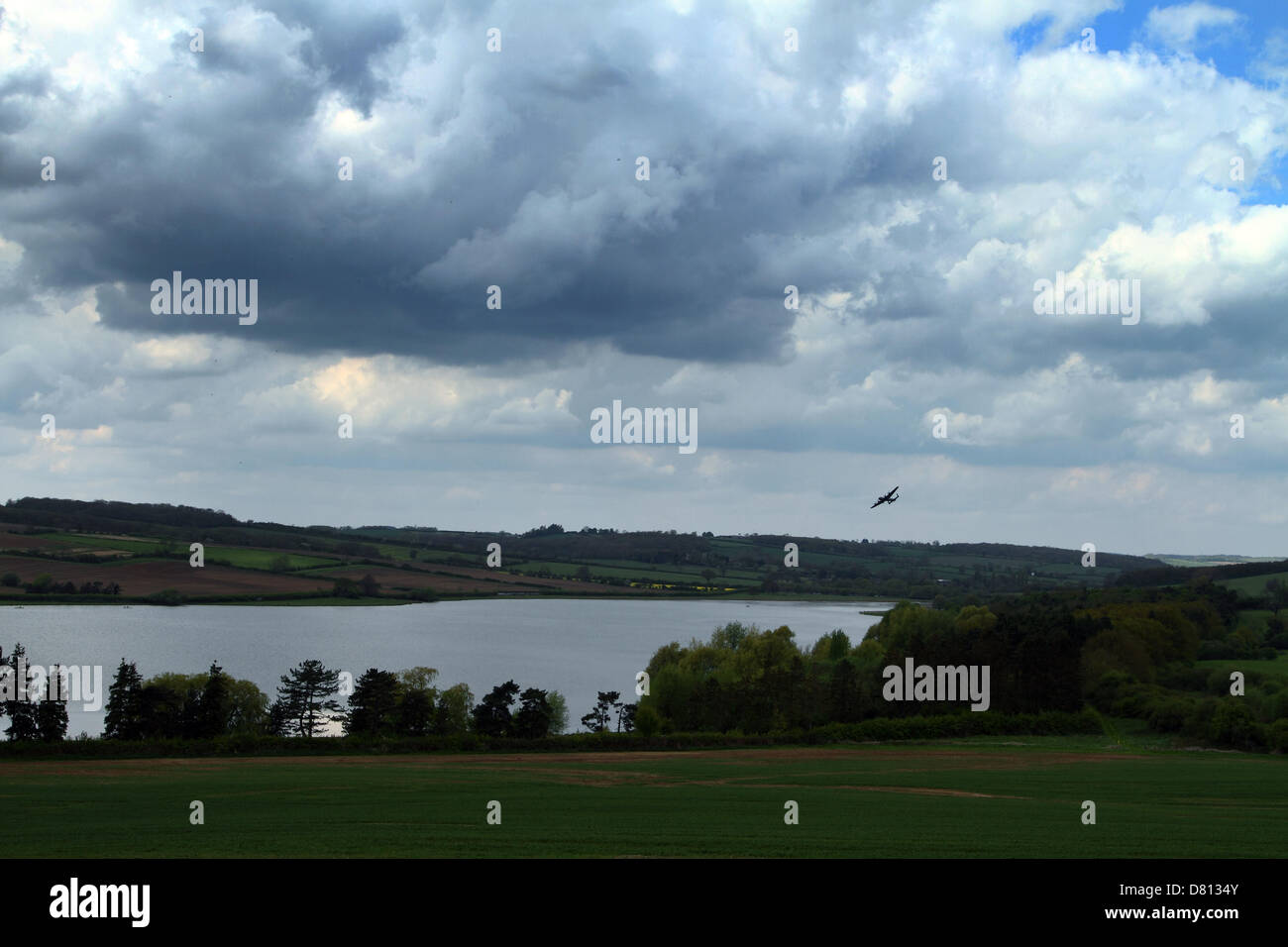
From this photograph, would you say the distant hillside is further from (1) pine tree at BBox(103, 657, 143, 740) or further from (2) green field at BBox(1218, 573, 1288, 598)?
(1) pine tree at BBox(103, 657, 143, 740)

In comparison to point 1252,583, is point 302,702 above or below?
below

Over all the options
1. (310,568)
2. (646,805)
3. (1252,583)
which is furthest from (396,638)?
(1252,583)

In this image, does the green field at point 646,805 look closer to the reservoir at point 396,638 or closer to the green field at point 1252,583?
the reservoir at point 396,638

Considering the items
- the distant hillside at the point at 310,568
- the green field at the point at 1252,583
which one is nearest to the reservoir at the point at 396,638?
the distant hillside at the point at 310,568

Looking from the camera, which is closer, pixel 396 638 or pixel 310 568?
pixel 396 638

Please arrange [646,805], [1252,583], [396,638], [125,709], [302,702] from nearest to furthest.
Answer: [646,805] → [125,709] → [302,702] → [396,638] → [1252,583]

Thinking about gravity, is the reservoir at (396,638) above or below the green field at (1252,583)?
below

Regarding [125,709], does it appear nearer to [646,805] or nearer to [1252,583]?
[646,805]
